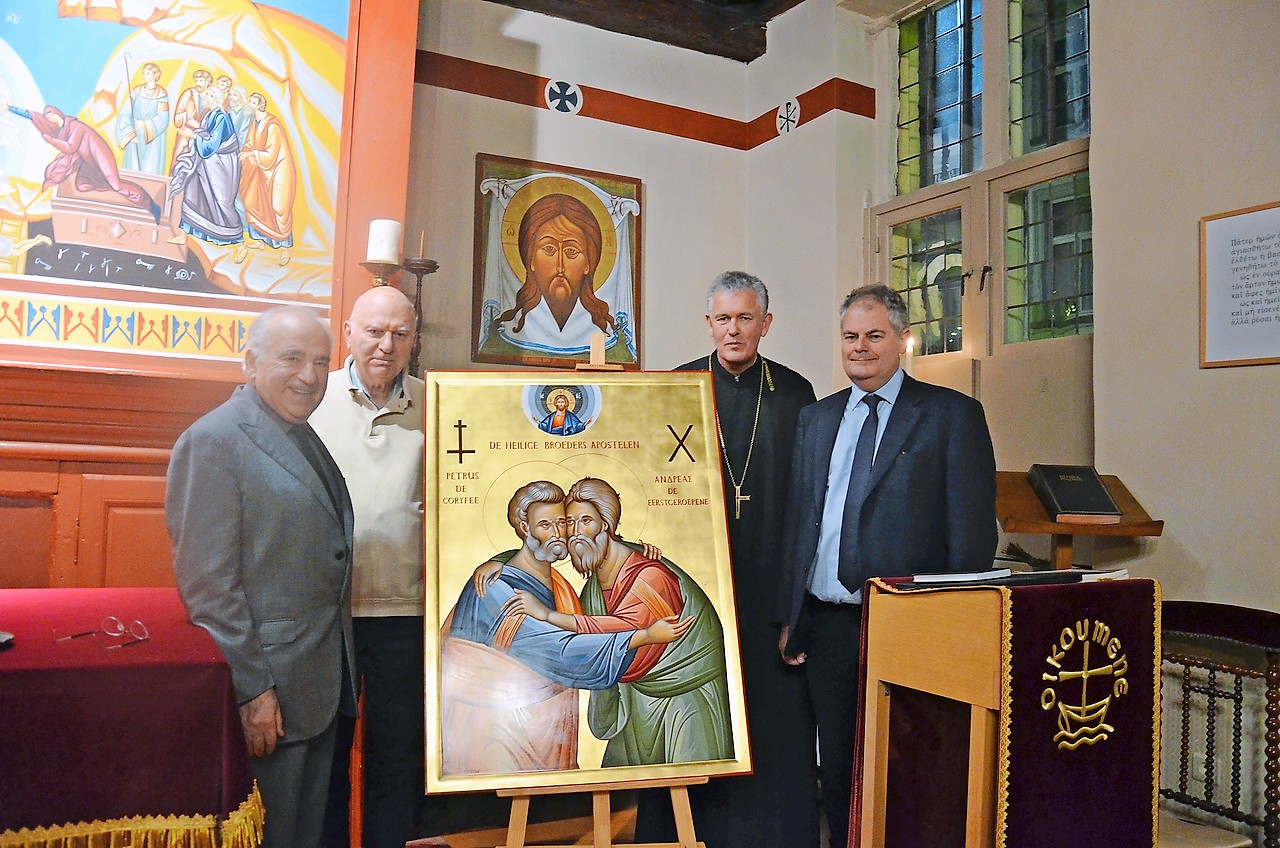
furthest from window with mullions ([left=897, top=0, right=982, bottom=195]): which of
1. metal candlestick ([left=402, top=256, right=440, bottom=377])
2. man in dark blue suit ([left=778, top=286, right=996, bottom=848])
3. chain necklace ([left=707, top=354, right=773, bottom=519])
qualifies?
metal candlestick ([left=402, top=256, right=440, bottom=377])

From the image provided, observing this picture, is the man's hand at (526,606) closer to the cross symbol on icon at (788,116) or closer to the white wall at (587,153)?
the white wall at (587,153)

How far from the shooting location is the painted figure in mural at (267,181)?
2.99 m

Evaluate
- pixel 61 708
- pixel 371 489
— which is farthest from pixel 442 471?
pixel 61 708

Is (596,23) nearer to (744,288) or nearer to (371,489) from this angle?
(744,288)

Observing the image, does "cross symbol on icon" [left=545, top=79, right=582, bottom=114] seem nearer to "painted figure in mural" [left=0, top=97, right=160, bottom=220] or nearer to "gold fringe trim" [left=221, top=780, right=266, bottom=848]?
"painted figure in mural" [left=0, top=97, right=160, bottom=220]

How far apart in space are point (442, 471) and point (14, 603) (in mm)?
894

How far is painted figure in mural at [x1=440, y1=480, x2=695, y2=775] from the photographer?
189 cm

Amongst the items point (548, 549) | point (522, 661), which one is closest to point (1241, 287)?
point (548, 549)

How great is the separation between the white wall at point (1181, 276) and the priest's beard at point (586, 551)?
1.85 metres

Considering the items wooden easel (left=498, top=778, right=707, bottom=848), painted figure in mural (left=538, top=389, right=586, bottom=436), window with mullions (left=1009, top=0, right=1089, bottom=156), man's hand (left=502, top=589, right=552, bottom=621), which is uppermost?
window with mullions (left=1009, top=0, right=1089, bottom=156)

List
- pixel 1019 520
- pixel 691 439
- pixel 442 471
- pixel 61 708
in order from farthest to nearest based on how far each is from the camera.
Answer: pixel 1019 520
pixel 691 439
pixel 442 471
pixel 61 708

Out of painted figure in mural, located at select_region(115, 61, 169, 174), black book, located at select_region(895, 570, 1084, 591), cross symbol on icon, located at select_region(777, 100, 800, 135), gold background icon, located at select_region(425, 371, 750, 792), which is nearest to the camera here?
black book, located at select_region(895, 570, 1084, 591)

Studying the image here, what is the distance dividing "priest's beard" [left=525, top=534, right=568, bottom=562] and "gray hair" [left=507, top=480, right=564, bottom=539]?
27 mm

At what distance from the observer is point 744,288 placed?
96.2 inches
